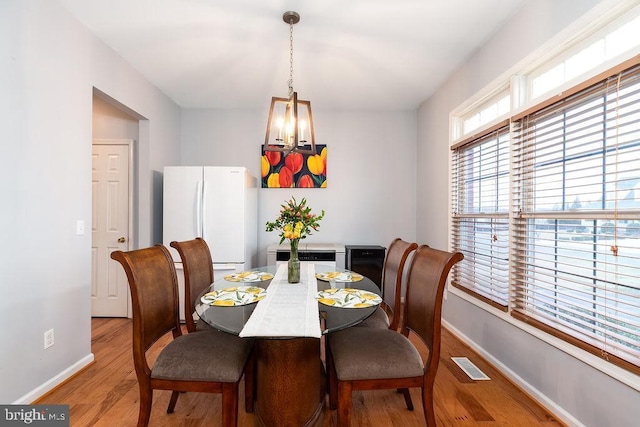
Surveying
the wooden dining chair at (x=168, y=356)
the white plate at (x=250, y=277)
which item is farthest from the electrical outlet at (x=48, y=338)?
the white plate at (x=250, y=277)

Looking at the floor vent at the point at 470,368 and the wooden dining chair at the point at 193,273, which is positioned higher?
the wooden dining chair at the point at 193,273

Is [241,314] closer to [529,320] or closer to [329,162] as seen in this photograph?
[529,320]

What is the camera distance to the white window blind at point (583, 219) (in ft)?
4.80

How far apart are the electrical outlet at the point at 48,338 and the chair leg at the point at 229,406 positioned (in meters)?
1.52

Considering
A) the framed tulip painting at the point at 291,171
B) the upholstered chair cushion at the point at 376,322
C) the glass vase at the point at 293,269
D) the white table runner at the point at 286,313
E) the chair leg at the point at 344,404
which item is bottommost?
the chair leg at the point at 344,404

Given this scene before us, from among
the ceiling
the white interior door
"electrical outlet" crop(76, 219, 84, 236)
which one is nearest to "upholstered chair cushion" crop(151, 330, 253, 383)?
"electrical outlet" crop(76, 219, 84, 236)

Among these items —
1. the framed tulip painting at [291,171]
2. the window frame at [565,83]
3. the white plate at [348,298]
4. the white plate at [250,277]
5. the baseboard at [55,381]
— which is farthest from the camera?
the framed tulip painting at [291,171]

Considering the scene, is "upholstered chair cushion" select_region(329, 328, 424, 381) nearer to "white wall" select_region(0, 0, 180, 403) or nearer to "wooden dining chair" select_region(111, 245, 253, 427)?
"wooden dining chair" select_region(111, 245, 253, 427)

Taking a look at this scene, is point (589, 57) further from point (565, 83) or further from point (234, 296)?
point (234, 296)

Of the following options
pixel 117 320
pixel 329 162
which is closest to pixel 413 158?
pixel 329 162

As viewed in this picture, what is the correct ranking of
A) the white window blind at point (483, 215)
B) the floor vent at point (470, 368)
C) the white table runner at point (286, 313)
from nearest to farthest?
the white table runner at point (286, 313), the floor vent at point (470, 368), the white window blind at point (483, 215)

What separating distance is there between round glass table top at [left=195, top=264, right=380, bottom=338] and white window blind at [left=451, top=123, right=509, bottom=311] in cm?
116

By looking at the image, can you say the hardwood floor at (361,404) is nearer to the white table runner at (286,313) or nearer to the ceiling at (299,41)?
the white table runner at (286,313)

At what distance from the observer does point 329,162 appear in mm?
4211
